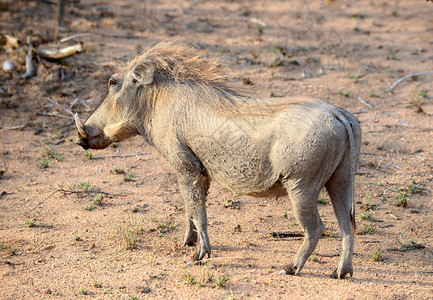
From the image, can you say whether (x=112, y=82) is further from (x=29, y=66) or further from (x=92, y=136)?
(x=29, y=66)

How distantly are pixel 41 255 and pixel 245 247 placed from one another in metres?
1.95

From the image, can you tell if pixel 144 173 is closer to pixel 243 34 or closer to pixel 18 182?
pixel 18 182

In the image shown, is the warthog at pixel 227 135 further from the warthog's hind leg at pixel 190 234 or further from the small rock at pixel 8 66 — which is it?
the small rock at pixel 8 66

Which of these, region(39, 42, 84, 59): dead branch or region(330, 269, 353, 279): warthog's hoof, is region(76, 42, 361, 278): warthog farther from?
region(39, 42, 84, 59): dead branch

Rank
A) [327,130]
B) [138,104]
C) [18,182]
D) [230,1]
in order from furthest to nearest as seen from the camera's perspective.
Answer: [230,1] < [18,182] < [138,104] < [327,130]

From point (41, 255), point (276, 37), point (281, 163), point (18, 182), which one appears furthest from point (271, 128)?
point (276, 37)

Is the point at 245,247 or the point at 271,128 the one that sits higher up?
the point at 271,128

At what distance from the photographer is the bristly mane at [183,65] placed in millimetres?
4625

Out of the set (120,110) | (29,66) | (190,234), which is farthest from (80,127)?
(29,66)

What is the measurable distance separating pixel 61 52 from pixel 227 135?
18.1 feet

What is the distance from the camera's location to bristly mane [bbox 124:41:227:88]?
15.2 ft

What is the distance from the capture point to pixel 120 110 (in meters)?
4.75

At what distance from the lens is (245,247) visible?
4953mm

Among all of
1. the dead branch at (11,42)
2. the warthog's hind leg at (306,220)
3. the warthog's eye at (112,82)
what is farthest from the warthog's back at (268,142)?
the dead branch at (11,42)
